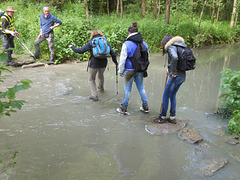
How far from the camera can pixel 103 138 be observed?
434 cm

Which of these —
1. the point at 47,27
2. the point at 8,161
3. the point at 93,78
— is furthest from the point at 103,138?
the point at 47,27

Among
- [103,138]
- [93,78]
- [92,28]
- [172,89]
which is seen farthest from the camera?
[92,28]

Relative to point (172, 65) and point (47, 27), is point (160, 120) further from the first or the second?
A: point (47, 27)

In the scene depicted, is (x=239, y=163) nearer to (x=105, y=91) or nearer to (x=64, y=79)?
(x=105, y=91)

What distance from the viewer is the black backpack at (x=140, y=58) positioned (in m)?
4.84

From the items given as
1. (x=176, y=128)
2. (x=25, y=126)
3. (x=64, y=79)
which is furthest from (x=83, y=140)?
(x=64, y=79)

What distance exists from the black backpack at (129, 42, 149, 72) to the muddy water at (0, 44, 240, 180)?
1302 mm

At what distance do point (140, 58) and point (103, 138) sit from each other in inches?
77.8

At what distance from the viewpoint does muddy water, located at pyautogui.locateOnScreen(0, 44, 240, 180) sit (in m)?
3.36

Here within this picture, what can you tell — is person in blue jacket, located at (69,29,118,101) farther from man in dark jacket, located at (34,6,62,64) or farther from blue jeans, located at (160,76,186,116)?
man in dark jacket, located at (34,6,62,64)

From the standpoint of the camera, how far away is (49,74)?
8500 millimetres

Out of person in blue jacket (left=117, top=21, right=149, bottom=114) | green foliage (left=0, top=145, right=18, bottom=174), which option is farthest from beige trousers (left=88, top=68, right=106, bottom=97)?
green foliage (left=0, top=145, right=18, bottom=174)

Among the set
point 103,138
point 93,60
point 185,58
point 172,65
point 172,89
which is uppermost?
point 185,58

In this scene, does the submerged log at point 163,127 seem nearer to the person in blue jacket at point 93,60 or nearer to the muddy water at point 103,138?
the muddy water at point 103,138
